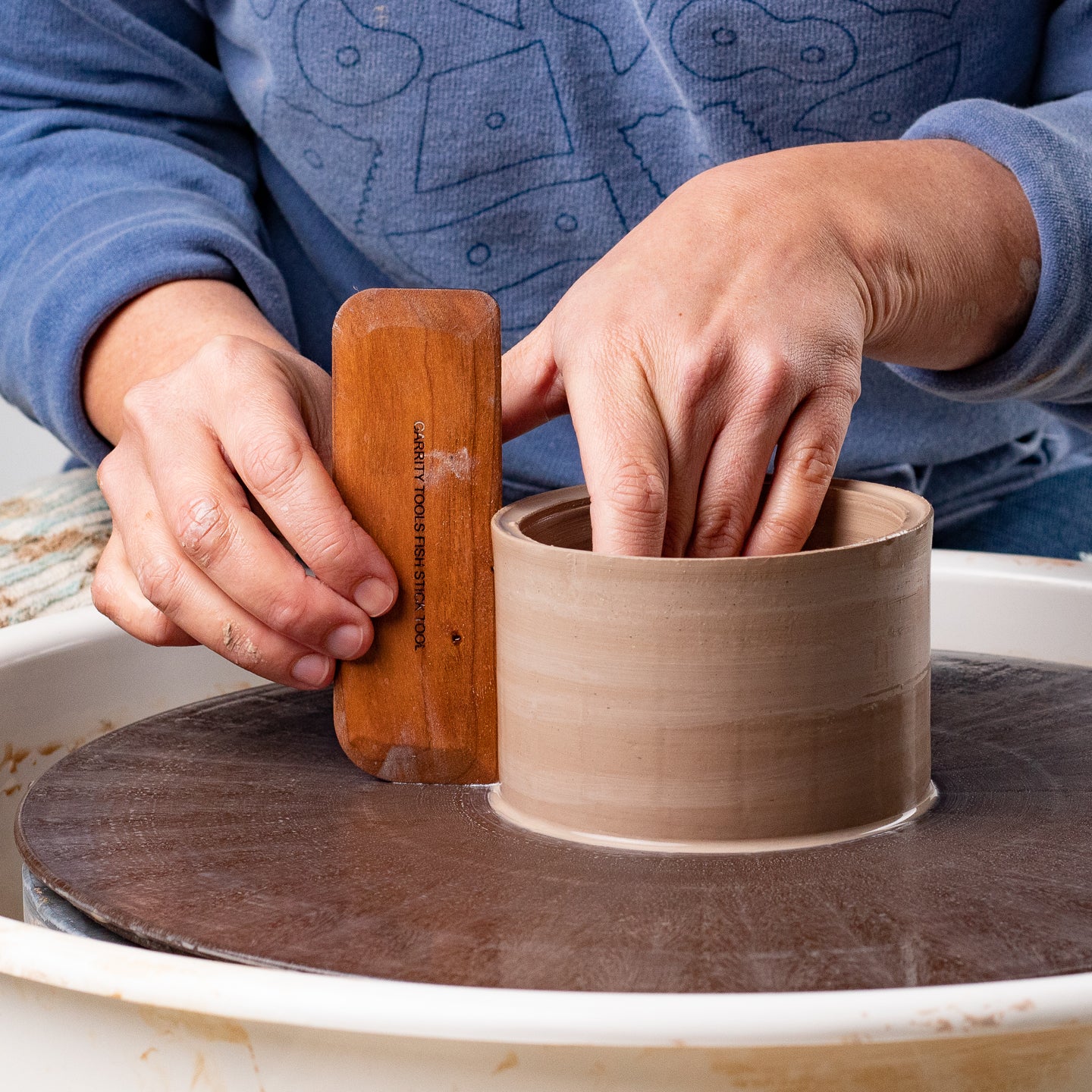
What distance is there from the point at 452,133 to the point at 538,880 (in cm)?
73

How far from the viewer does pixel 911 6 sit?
0.92 metres

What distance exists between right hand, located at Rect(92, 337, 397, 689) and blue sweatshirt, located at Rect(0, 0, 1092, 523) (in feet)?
0.93

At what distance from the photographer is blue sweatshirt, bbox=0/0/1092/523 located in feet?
3.11

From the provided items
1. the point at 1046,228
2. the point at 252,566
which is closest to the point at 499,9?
the point at 1046,228

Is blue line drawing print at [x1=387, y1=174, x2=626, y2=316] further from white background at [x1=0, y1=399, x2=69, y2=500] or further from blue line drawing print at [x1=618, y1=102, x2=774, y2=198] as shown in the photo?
white background at [x1=0, y1=399, x2=69, y2=500]

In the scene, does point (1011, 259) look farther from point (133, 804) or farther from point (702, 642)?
point (133, 804)

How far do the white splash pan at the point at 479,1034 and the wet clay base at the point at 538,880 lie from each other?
0.10 ft

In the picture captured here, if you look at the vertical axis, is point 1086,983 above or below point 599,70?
below

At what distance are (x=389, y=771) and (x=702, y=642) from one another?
8.3 inches

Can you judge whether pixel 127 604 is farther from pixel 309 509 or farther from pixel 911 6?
pixel 911 6

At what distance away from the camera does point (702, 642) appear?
1.65ft

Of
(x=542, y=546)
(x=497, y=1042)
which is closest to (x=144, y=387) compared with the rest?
(x=542, y=546)

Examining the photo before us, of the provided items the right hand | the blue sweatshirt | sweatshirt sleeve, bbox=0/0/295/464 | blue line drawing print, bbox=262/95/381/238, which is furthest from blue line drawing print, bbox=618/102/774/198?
the right hand

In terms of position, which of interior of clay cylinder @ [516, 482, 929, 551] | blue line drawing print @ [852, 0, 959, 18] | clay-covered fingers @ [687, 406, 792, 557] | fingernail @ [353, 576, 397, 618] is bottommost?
fingernail @ [353, 576, 397, 618]
